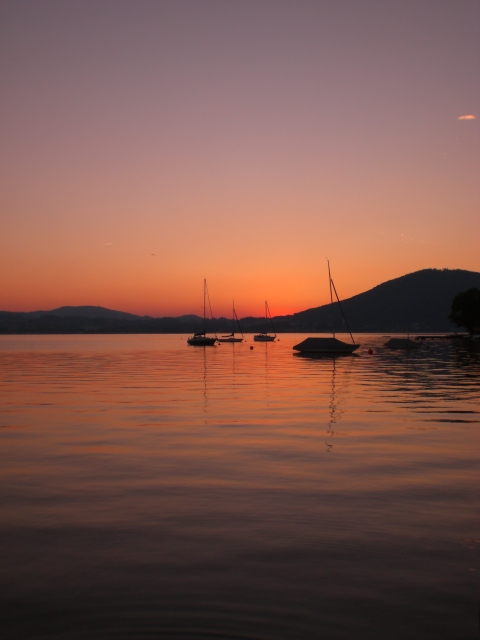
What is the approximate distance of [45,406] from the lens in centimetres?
2894

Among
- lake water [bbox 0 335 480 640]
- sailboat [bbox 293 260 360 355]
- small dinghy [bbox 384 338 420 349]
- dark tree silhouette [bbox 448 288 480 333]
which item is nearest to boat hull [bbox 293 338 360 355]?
sailboat [bbox 293 260 360 355]

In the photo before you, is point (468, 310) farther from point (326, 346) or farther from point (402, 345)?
point (326, 346)

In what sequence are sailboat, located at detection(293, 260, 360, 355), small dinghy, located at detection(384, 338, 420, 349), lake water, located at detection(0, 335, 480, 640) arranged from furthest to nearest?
small dinghy, located at detection(384, 338, 420, 349) < sailboat, located at detection(293, 260, 360, 355) < lake water, located at detection(0, 335, 480, 640)

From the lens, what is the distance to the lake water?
6945 mm

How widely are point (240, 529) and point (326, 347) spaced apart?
84204 mm

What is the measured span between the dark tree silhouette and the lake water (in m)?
140

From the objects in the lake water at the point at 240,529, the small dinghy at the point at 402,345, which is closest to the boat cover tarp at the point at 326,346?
the small dinghy at the point at 402,345

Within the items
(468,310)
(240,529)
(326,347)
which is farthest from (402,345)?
(240,529)

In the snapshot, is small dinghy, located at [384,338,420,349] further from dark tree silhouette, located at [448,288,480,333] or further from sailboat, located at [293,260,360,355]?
dark tree silhouette, located at [448,288,480,333]

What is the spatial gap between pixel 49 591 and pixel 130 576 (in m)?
1.02

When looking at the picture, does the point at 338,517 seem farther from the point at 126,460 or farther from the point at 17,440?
the point at 17,440

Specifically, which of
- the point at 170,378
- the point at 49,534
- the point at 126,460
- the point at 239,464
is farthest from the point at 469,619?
the point at 170,378

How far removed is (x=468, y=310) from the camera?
509 ft

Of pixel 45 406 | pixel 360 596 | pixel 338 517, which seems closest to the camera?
pixel 360 596
